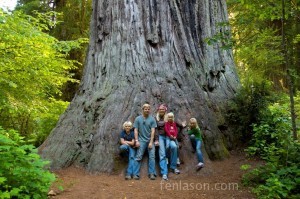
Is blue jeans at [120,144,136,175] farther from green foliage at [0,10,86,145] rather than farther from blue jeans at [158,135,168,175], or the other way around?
green foliage at [0,10,86,145]

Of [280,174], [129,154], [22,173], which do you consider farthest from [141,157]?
[22,173]

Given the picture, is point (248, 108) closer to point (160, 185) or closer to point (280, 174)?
point (280, 174)

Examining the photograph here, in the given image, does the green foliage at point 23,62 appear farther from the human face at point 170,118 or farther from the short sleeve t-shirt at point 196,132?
the short sleeve t-shirt at point 196,132

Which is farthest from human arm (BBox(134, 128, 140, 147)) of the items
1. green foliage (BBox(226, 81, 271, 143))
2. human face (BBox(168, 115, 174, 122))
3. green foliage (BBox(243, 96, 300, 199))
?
green foliage (BBox(226, 81, 271, 143))

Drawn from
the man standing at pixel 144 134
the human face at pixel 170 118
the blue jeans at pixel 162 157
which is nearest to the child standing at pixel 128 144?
the man standing at pixel 144 134

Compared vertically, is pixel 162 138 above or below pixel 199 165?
above

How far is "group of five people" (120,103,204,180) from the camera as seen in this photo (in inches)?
237

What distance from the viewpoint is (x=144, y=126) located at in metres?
6.34

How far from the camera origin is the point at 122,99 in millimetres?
6926

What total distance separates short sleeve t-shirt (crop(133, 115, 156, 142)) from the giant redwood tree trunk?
0.40m

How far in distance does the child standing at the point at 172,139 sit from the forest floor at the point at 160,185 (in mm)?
208

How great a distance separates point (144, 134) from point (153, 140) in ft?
0.73

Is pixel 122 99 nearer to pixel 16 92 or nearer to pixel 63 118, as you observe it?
pixel 63 118

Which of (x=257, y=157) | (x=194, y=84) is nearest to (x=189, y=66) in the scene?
(x=194, y=84)
